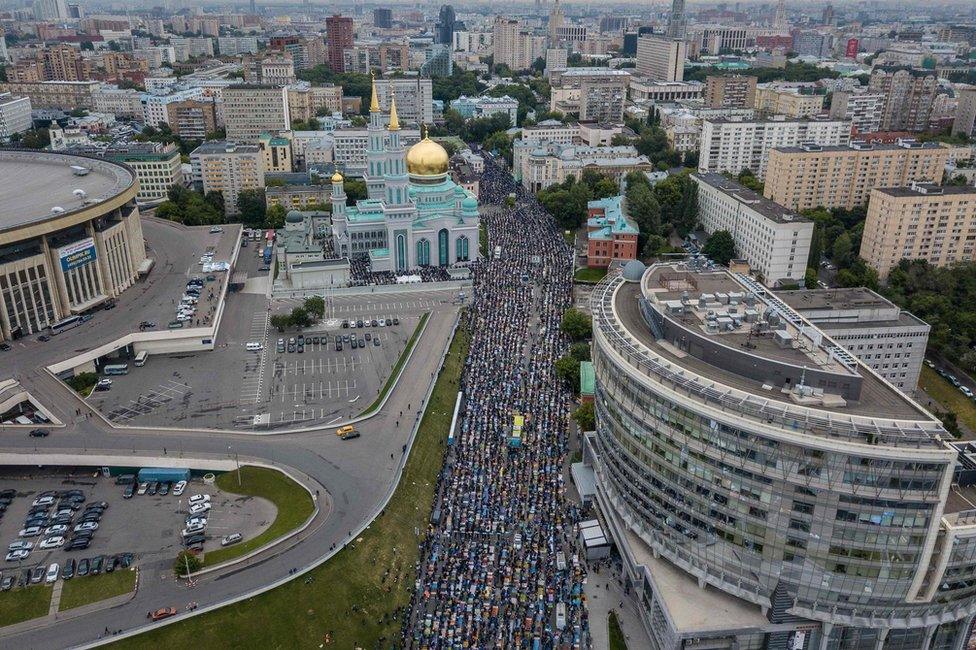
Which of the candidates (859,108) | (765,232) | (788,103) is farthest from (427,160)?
(859,108)

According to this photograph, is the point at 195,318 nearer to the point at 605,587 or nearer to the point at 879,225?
the point at 605,587

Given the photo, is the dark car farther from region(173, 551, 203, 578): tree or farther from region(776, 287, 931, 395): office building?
region(776, 287, 931, 395): office building

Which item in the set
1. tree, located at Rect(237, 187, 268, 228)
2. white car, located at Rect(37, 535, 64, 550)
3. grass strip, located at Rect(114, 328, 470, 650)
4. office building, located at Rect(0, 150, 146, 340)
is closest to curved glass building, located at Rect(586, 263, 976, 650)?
grass strip, located at Rect(114, 328, 470, 650)

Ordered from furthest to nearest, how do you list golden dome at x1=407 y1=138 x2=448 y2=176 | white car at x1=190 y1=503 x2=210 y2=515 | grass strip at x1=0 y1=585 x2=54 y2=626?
golden dome at x1=407 y1=138 x2=448 y2=176, white car at x1=190 y1=503 x2=210 y2=515, grass strip at x1=0 y1=585 x2=54 y2=626

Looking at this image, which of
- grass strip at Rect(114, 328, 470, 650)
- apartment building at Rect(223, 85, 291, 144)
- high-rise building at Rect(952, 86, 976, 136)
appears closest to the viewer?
grass strip at Rect(114, 328, 470, 650)

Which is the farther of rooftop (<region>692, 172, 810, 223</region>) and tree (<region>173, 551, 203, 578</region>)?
rooftop (<region>692, 172, 810, 223</region>)

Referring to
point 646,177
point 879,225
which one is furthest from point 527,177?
point 879,225

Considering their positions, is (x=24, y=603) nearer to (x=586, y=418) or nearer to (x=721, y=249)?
(x=586, y=418)
